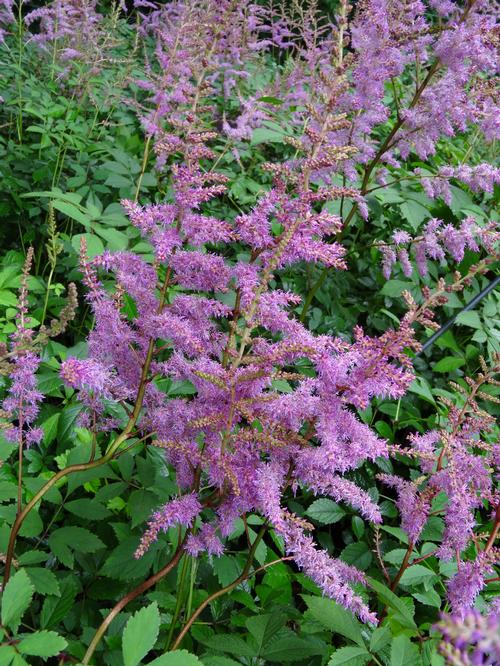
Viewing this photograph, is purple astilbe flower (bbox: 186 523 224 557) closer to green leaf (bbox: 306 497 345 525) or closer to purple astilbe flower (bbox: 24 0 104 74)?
green leaf (bbox: 306 497 345 525)

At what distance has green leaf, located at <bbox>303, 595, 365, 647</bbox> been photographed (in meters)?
1.03

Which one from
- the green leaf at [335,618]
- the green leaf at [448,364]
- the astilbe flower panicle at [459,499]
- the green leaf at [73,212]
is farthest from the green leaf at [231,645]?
the green leaf at [448,364]

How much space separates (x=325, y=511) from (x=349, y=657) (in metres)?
0.76

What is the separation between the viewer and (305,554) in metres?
1.02

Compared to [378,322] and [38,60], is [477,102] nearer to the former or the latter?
[378,322]

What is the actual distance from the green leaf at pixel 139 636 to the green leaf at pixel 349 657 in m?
0.33

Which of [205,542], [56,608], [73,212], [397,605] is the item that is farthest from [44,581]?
[73,212]

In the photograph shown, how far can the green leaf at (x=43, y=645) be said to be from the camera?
77cm

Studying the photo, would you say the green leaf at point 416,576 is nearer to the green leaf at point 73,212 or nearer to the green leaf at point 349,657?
the green leaf at point 349,657

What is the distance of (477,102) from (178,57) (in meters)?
1.33

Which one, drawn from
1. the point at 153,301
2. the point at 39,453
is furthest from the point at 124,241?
the point at 153,301

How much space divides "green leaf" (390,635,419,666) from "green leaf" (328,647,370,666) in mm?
86

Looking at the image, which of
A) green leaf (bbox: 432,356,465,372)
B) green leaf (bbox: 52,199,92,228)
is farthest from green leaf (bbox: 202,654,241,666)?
green leaf (bbox: 432,356,465,372)

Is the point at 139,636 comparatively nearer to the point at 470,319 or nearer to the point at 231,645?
the point at 231,645
